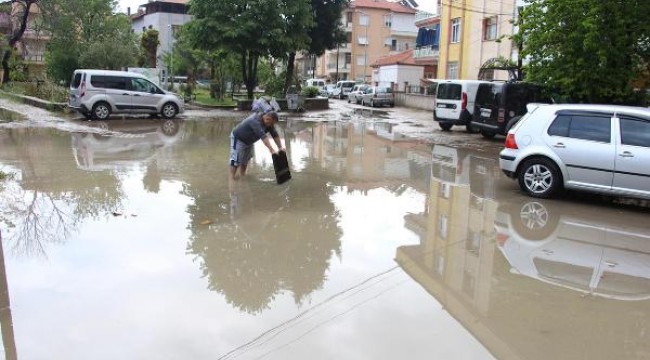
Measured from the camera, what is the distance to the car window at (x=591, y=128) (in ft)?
28.8

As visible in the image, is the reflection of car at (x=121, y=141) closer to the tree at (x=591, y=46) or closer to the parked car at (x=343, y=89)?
the tree at (x=591, y=46)

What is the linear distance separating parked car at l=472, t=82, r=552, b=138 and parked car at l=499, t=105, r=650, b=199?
7.67 metres

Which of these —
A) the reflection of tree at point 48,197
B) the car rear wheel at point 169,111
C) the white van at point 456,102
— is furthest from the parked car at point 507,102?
the car rear wheel at point 169,111

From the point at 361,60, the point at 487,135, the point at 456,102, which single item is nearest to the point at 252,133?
the point at 487,135

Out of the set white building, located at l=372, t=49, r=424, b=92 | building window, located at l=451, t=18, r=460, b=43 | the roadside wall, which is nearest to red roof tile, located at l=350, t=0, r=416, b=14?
white building, located at l=372, t=49, r=424, b=92

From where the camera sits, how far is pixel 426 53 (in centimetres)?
5009

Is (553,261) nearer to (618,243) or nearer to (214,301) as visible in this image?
(618,243)

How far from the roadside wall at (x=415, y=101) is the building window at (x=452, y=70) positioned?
101 inches

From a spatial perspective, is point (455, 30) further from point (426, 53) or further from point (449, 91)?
point (449, 91)

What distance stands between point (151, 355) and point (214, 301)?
1.04m

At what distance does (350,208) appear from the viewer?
8625 mm

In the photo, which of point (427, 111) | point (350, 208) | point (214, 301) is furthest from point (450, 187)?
point (427, 111)

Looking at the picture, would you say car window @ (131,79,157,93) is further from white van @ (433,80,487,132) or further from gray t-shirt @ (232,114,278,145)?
gray t-shirt @ (232,114,278,145)

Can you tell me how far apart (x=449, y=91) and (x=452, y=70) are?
778 inches
